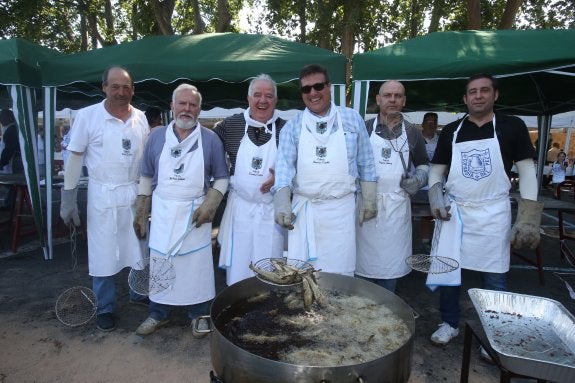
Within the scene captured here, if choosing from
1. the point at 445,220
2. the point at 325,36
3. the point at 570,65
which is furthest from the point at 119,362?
the point at 325,36

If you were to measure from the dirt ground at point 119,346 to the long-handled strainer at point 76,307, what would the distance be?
7 centimetres

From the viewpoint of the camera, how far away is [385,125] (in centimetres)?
301

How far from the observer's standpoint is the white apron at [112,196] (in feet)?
9.90

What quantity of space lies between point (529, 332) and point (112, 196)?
2915 millimetres

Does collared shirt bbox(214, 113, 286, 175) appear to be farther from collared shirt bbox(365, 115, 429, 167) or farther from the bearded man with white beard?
collared shirt bbox(365, 115, 429, 167)

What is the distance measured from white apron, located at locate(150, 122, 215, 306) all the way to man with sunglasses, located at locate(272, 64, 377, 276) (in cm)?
72

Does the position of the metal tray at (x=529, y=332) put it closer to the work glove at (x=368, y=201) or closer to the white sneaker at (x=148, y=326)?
the work glove at (x=368, y=201)

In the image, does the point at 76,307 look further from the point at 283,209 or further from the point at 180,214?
the point at 283,209

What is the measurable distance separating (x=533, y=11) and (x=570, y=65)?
1167cm

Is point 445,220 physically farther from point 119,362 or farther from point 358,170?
point 119,362

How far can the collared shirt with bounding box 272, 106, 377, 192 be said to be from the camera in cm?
258

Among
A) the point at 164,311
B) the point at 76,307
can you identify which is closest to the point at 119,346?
the point at 164,311

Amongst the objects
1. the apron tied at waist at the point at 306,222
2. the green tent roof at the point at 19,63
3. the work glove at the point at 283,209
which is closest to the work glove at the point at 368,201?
the apron tied at waist at the point at 306,222

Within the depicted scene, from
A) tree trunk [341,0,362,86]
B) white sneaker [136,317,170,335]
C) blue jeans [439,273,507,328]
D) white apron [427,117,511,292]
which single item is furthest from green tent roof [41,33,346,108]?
tree trunk [341,0,362,86]
